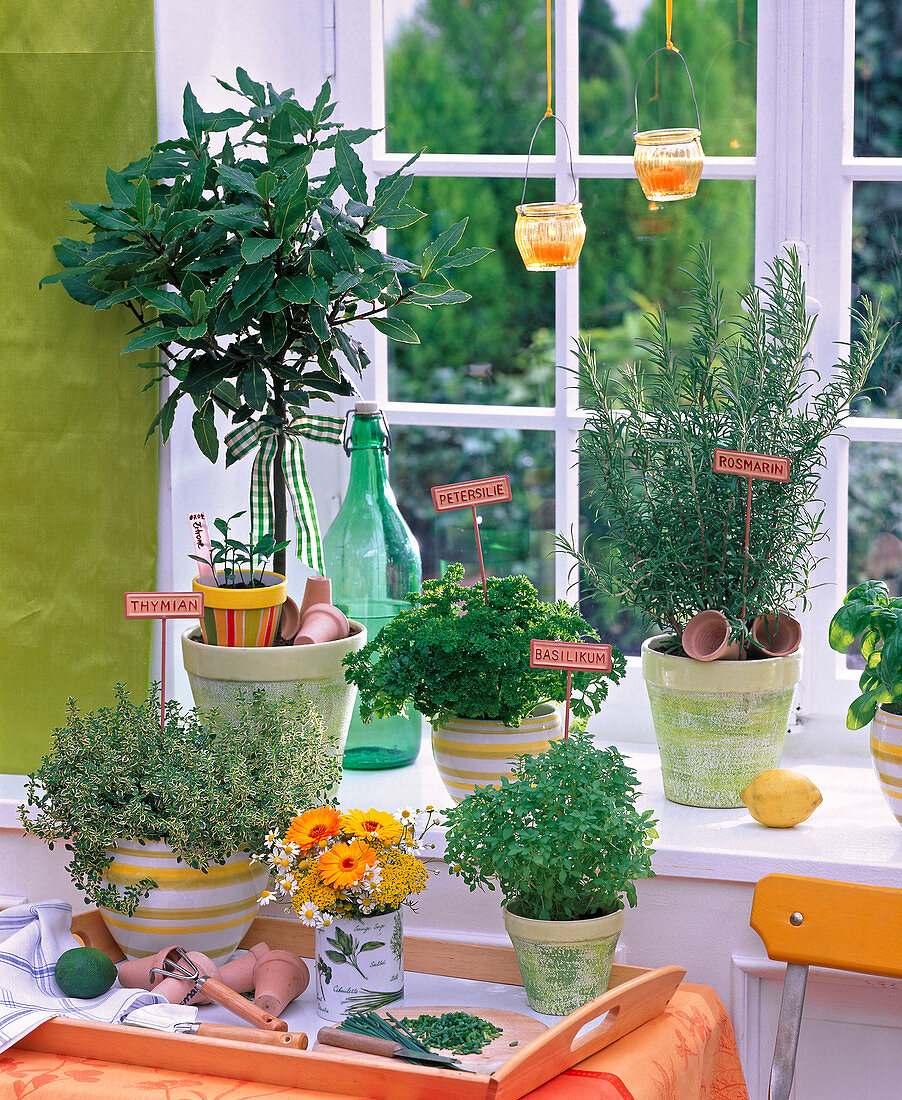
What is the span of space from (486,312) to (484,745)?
70 centimetres

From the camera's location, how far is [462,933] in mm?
1476

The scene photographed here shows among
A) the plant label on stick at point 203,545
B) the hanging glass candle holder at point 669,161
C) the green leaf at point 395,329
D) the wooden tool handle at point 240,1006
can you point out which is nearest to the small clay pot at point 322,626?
the plant label on stick at point 203,545

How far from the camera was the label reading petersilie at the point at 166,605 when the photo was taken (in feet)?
4.56

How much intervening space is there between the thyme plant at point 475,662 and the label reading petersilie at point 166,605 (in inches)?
7.6

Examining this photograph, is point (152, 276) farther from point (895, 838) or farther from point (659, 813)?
point (895, 838)

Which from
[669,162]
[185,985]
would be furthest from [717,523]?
[185,985]

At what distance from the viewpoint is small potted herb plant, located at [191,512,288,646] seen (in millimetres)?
1500

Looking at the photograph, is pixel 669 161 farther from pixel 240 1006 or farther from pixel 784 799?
pixel 240 1006

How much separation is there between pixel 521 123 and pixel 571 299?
0.85 feet

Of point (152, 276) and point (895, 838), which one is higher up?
point (152, 276)

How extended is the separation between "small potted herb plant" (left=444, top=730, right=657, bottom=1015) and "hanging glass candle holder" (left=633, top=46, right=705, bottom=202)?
730 millimetres

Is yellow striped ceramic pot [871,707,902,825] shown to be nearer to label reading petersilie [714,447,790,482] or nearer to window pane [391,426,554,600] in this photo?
label reading petersilie [714,447,790,482]

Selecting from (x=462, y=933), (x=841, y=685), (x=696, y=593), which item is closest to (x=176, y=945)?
(x=462, y=933)

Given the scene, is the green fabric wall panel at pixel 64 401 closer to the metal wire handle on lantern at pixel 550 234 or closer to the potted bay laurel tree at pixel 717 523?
the metal wire handle on lantern at pixel 550 234
